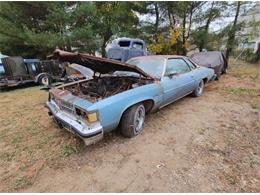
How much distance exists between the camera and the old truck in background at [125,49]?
9070 millimetres

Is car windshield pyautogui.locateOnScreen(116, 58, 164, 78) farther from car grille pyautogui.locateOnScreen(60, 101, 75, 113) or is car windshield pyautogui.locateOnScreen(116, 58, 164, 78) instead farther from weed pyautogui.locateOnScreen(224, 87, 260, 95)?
weed pyautogui.locateOnScreen(224, 87, 260, 95)

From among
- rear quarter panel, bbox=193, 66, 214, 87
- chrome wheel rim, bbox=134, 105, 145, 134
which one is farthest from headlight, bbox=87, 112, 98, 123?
rear quarter panel, bbox=193, 66, 214, 87

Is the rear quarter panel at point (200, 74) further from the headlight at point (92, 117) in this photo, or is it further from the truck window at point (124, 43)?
the truck window at point (124, 43)

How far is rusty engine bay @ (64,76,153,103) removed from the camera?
3360 mm

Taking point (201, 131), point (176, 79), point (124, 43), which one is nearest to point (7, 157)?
point (201, 131)

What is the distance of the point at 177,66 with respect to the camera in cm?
417

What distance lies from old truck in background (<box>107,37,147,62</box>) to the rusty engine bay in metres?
5.29

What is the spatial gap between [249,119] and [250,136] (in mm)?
832

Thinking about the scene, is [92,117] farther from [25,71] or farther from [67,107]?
[25,71]

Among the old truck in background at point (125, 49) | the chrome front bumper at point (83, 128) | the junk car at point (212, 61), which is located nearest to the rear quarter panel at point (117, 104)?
the chrome front bumper at point (83, 128)

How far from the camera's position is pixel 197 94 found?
5.16 m

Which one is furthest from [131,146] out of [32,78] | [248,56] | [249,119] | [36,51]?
[248,56]

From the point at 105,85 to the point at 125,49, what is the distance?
5.83m

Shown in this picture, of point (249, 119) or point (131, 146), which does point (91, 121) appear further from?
point (249, 119)
